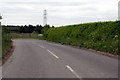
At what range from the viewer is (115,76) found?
10.2m

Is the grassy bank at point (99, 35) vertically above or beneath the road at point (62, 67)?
above

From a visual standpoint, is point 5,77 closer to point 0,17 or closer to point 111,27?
point 111,27

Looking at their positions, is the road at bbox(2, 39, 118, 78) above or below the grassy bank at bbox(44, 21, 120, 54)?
below

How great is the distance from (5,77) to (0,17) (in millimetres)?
19872

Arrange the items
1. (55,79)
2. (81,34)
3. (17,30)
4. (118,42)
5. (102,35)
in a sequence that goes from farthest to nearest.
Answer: (17,30)
(81,34)
(102,35)
(118,42)
(55,79)

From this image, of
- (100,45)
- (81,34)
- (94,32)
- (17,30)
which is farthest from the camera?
(17,30)

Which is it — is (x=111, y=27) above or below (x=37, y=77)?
above

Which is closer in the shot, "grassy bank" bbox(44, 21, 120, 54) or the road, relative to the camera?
the road

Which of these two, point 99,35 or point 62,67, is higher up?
point 99,35

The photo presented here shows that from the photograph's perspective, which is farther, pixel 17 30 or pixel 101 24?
pixel 17 30

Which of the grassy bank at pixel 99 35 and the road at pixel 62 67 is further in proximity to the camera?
the grassy bank at pixel 99 35

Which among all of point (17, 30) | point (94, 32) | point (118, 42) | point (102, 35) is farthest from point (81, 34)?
point (17, 30)

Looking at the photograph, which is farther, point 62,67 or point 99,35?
point 99,35

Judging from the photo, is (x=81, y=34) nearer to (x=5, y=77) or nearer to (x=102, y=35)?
(x=102, y=35)
